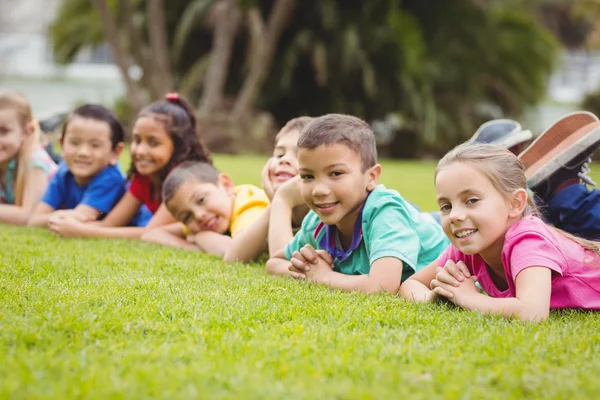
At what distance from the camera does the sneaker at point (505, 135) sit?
494 centimetres

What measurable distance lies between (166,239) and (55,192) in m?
1.36

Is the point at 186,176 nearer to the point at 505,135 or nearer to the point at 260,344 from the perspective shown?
the point at 505,135

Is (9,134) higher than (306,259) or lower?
higher

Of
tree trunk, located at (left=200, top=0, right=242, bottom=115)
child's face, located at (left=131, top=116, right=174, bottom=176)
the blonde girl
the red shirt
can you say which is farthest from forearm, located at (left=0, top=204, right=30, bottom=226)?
tree trunk, located at (left=200, top=0, right=242, bottom=115)

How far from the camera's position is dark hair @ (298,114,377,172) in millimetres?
3561

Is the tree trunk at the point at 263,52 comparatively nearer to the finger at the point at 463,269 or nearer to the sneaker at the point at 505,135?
the sneaker at the point at 505,135

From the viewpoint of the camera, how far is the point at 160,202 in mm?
5926

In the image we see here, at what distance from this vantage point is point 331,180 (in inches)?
142

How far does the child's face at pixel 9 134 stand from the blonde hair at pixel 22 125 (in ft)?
0.11

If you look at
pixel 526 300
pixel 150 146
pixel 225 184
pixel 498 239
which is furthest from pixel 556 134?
pixel 150 146

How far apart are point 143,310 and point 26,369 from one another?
81 centimetres

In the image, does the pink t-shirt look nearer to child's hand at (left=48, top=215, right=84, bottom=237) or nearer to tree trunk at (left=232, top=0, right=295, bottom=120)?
child's hand at (left=48, top=215, right=84, bottom=237)

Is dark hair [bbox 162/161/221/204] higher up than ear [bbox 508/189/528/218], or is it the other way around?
dark hair [bbox 162/161/221/204]

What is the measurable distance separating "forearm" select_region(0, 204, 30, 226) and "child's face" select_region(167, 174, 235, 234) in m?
1.71
